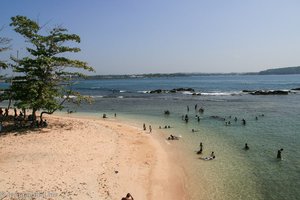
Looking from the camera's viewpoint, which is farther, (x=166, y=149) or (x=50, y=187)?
(x=166, y=149)

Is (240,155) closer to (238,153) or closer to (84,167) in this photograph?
(238,153)

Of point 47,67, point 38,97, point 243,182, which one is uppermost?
point 47,67

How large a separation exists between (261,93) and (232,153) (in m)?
70.6

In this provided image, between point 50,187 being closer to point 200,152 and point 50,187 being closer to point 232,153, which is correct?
point 200,152

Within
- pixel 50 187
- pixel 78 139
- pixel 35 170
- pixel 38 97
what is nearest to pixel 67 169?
pixel 35 170

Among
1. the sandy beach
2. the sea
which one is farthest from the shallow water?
the sandy beach

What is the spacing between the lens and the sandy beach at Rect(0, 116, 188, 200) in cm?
1891

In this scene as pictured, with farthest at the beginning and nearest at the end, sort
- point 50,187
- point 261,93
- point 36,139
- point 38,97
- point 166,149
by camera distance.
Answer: point 261,93 < point 38,97 < point 166,149 < point 36,139 < point 50,187

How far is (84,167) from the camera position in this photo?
22969 mm

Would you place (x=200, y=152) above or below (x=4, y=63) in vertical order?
below

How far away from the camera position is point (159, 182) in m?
22.7

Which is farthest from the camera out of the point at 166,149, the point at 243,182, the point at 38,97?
the point at 38,97

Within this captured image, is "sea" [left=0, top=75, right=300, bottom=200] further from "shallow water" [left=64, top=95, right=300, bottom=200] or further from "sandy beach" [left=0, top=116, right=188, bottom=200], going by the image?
"sandy beach" [left=0, top=116, right=188, bottom=200]

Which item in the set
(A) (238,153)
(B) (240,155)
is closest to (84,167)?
(B) (240,155)
